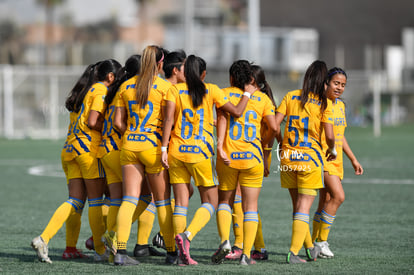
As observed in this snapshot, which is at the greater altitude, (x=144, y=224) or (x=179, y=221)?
(x=179, y=221)

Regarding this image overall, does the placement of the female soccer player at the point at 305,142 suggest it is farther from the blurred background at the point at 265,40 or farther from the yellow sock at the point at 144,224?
the blurred background at the point at 265,40

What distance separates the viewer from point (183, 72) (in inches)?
266

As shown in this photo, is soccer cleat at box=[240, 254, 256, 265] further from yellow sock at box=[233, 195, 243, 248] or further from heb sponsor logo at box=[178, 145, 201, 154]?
heb sponsor logo at box=[178, 145, 201, 154]

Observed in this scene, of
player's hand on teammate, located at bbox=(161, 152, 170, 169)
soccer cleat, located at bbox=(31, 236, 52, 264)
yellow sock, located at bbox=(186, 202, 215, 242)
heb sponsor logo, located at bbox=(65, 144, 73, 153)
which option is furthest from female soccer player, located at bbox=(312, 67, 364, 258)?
soccer cleat, located at bbox=(31, 236, 52, 264)

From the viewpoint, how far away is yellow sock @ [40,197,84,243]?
6.79 m

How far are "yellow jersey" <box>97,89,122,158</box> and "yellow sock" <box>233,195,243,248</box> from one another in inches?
55.2

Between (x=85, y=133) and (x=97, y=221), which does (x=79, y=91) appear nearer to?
(x=85, y=133)

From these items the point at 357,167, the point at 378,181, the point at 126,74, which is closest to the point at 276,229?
the point at 357,167

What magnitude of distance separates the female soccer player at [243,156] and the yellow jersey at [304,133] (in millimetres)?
204

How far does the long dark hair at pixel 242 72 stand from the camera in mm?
6797

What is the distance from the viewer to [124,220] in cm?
659

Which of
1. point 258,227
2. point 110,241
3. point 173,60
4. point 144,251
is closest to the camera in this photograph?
point 110,241

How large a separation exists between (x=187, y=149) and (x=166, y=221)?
0.78 meters

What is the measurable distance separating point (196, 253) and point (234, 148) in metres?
1.44
